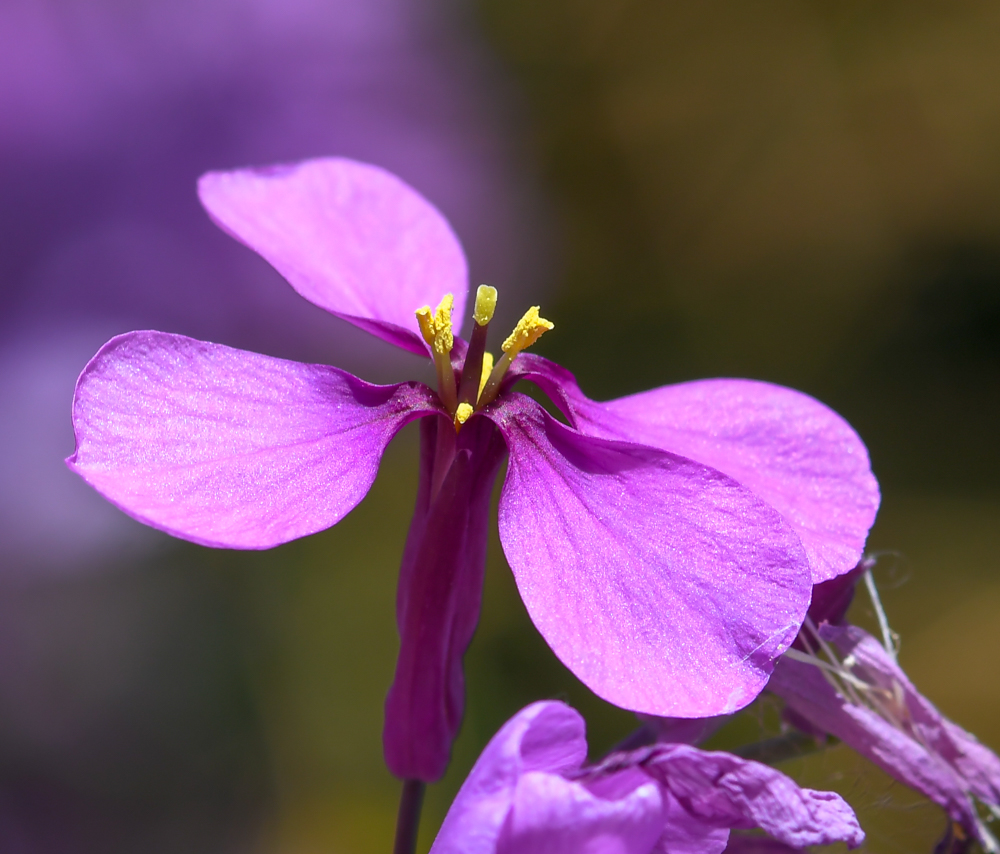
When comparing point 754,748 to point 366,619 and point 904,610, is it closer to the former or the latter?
point 366,619

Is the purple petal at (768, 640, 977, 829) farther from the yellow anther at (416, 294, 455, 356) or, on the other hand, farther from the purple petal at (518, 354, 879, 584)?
the yellow anther at (416, 294, 455, 356)

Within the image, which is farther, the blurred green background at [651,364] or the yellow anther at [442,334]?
the blurred green background at [651,364]

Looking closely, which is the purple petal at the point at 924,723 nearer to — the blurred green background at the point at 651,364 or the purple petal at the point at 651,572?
the purple petal at the point at 651,572

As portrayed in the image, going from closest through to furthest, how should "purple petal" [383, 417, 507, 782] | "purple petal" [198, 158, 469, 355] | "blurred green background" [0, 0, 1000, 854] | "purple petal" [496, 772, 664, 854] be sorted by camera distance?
1. "purple petal" [496, 772, 664, 854]
2. "purple petal" [383, 417, 507, 782]
3. "purple petal" [198, 158, 469, 355]
4. "blurred green background" [0, 0, 1000, 854]

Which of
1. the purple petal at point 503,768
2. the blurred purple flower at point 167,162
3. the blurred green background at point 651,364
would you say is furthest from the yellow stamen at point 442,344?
the blurred purple flower at point 167,162

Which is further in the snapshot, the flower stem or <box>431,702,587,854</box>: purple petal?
the flower stem

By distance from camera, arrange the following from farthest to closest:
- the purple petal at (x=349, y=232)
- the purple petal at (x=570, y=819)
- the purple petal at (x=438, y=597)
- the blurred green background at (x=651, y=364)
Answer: the blurred green background at (x=651, y=364) → the purple petal at (x=349, y=232) → the purple petal at (x=438, y=597) → the purple petal at (x=570, y=819)

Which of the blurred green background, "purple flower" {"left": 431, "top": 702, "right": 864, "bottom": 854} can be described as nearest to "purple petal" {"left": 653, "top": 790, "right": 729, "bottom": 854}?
"purple flower" {"left": 431, "top": 702, "right": 864, "bottom": 854}
